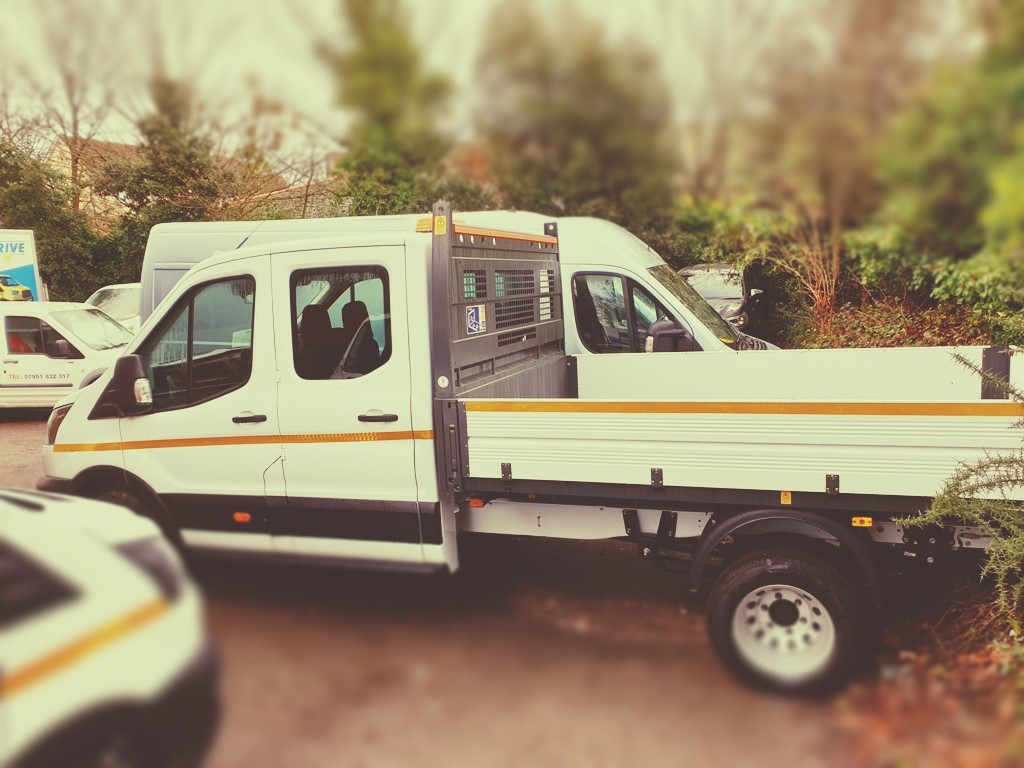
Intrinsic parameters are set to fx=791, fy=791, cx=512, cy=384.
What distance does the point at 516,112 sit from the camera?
1.34 m

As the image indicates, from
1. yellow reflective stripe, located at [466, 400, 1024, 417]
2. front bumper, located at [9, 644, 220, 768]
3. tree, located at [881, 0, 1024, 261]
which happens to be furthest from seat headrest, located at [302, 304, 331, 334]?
tree, located at [881, 0, 1024, 261]

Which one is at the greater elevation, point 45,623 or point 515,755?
point 45,623

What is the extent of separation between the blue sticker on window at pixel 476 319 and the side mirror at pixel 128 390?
1.43 metres

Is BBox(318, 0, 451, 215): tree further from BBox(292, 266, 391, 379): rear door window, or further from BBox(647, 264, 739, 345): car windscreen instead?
BBox(647, 264, 739, 345): car windscreen

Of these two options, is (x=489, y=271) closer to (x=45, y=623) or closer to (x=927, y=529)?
(x=927, y=529)

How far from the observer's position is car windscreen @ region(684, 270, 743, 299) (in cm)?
1131

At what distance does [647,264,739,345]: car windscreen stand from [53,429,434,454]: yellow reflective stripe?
400 centimetres

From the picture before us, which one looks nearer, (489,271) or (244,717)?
(244,717)

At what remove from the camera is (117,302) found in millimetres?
12398

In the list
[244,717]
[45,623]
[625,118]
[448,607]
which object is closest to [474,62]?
[625,118]

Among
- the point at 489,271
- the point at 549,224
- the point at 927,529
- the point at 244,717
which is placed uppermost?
the point at 549,224

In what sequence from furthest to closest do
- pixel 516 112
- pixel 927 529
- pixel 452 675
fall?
pixel 927 529, pixel 452 675, pixel 516 112

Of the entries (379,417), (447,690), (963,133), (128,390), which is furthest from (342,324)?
(963,133)

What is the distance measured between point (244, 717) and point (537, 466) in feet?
6.71
